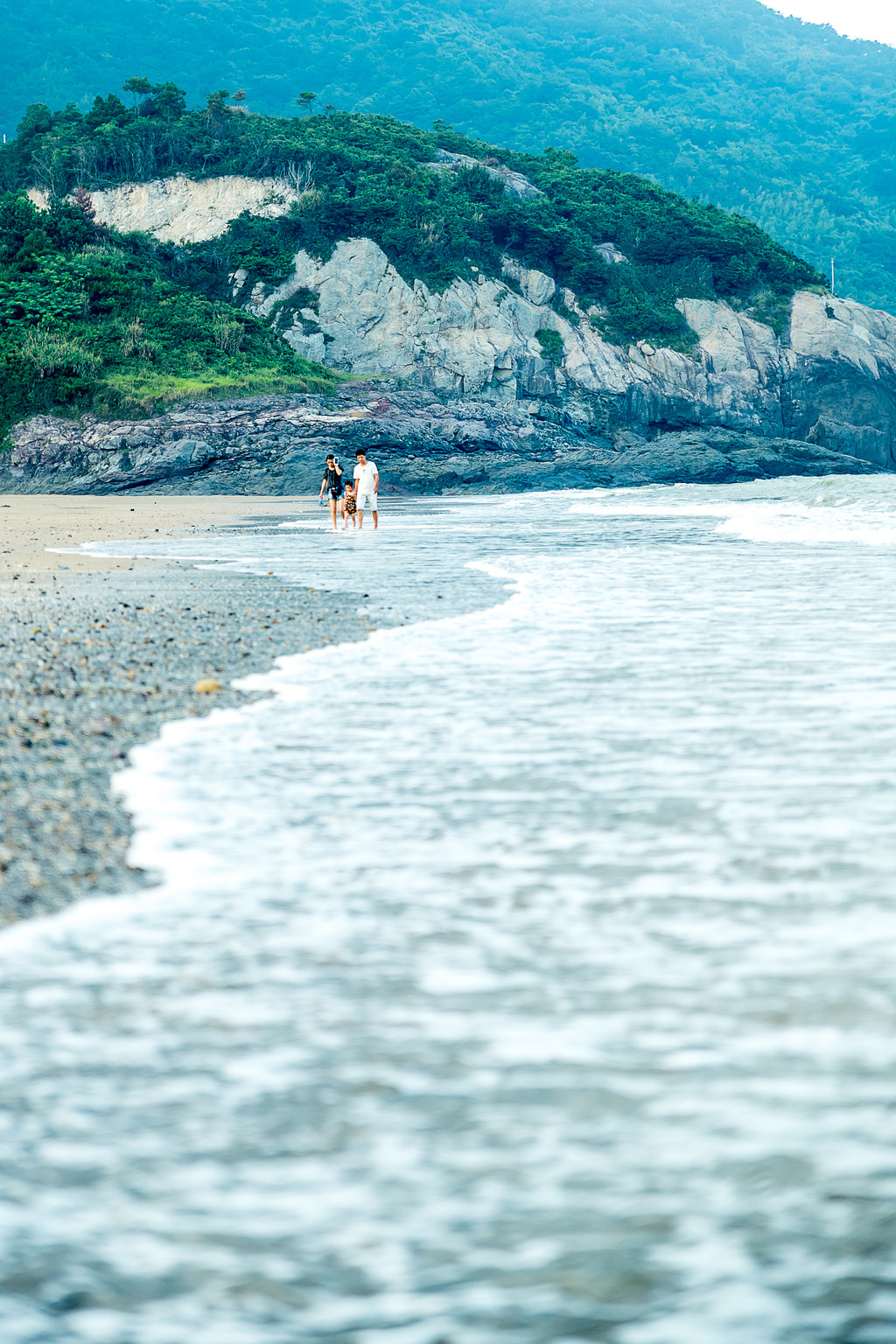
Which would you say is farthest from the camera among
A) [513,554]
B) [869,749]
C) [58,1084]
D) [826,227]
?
[826,227]

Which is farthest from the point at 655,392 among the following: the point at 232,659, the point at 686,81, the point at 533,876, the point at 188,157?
the point at 686,81

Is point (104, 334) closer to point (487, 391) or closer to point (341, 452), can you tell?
point (341, 452)

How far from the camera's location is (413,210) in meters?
51.8

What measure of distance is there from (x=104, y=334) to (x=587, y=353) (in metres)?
21.4

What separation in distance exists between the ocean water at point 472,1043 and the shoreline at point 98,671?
0.23 metres

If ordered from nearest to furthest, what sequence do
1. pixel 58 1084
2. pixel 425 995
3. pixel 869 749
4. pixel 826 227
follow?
pixel 58 1084 < pixel 425 995 < pixel 869 749 < pixel 826 227

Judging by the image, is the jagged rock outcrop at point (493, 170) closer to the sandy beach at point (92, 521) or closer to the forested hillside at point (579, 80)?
the sandy beach at point (92, 521)

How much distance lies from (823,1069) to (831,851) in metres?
1.44

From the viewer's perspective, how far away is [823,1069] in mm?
2619

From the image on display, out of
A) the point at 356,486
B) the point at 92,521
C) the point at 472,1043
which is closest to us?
the point at 472,1043

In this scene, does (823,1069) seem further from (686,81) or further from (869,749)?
(686,81)

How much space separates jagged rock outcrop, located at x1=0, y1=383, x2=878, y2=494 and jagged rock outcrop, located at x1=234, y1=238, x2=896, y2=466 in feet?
12.4

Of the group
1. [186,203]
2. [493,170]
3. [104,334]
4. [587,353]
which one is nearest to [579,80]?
[493,170]

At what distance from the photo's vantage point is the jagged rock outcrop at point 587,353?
5009 centimetres
